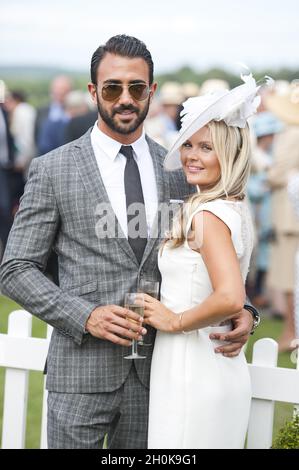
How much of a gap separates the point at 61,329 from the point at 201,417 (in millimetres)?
619

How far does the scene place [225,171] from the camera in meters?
3.35

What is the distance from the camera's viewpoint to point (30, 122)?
14.1 metres

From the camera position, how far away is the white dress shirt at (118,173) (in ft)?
11.4

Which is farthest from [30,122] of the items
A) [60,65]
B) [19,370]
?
[19,370]

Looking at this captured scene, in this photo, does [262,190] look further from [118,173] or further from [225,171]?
[225,171]

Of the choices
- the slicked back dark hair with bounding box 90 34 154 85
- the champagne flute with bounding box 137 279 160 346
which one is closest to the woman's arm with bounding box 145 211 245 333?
the champagne flute with bounding box 137 279 160 346

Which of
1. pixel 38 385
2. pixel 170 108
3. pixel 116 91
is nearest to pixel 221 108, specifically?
pixel 116 91

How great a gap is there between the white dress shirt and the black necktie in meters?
0.02

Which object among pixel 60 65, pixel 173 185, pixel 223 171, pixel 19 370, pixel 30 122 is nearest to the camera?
pixel 223 171

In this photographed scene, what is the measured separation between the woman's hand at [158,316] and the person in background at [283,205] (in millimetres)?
5374

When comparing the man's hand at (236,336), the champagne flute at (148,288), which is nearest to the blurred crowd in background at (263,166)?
the man's hand at (236,336)

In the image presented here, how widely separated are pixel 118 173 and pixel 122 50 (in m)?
0.47

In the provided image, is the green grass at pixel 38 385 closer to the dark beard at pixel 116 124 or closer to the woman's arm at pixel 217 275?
the woman's arm at pixel 217 275
